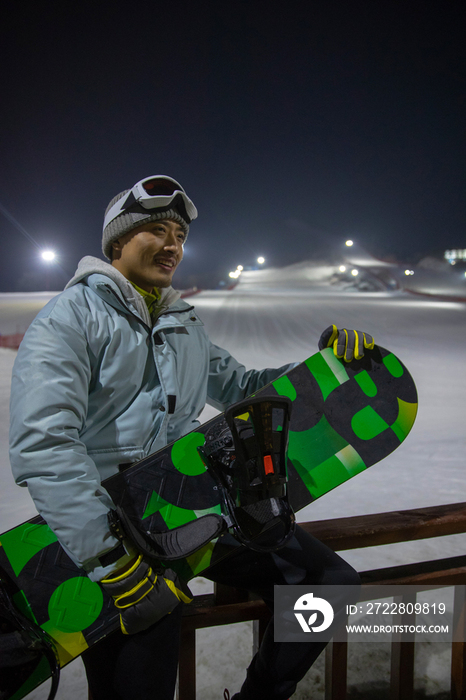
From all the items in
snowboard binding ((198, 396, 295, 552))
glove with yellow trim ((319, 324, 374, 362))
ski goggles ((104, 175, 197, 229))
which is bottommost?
snowboard binding ((198, 396, 295, 552))

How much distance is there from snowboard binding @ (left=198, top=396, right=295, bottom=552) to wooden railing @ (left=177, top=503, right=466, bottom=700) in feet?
0.91

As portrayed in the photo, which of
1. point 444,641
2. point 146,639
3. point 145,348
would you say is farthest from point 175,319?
point 444,641

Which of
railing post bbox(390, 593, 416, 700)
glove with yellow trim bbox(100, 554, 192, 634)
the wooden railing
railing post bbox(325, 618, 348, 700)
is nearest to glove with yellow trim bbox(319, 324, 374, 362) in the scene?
the wooden railing

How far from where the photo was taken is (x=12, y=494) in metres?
3.64

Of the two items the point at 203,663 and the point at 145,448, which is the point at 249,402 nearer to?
the point at 145,448

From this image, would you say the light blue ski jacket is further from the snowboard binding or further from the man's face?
the snowboard binding

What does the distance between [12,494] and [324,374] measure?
3.06 metres

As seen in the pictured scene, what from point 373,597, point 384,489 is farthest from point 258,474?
point 384,489

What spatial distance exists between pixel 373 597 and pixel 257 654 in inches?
18.9

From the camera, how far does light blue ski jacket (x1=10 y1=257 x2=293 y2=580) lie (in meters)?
1.10

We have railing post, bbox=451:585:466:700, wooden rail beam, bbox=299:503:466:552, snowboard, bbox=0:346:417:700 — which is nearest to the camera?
snowboard, bbox=0:346:417:700

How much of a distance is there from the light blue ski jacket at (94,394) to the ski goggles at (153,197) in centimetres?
25

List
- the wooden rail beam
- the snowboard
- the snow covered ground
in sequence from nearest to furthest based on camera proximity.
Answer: the snowboard, the wooden rail beam, the snow covered ground

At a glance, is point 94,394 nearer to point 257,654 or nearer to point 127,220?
point 127,220
